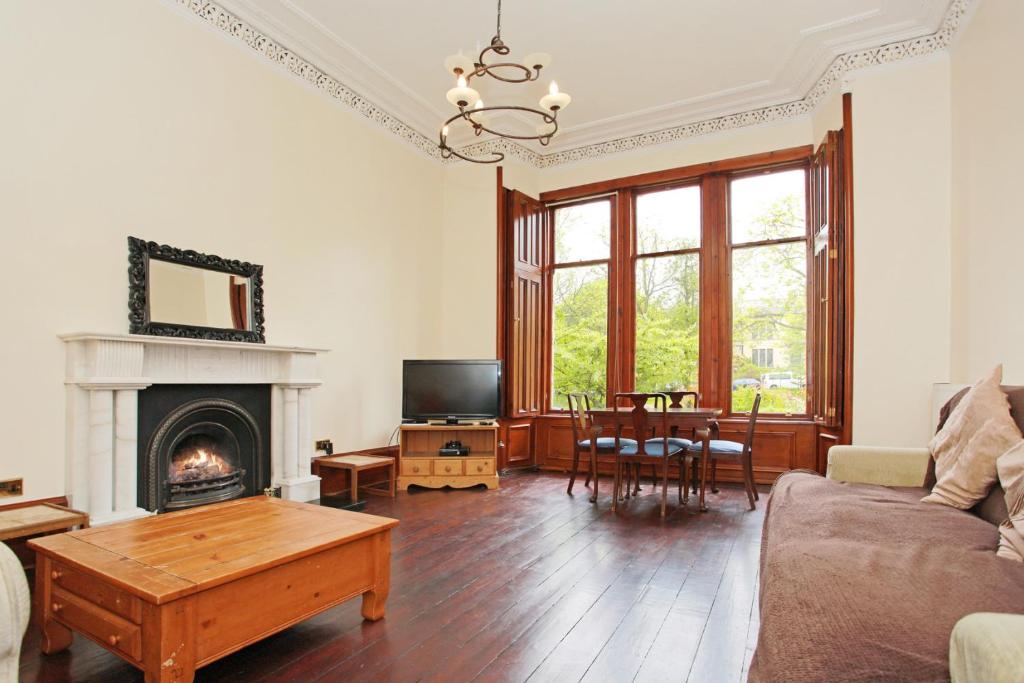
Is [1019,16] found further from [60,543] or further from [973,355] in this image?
[60,543]

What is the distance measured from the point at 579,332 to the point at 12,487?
16.0 ft

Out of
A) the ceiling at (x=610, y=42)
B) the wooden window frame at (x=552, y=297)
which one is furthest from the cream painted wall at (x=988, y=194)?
the wooden window frame at (x=552, y=297)

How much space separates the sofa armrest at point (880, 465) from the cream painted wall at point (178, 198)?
12.2ft

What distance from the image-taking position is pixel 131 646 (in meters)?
1.68

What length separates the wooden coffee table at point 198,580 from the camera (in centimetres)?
165

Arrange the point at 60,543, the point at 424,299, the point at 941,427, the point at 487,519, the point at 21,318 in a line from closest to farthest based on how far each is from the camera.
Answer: the point at 60,543
the point at 941,427
the point at 21,318
the point at 487,519
the point at 424,299

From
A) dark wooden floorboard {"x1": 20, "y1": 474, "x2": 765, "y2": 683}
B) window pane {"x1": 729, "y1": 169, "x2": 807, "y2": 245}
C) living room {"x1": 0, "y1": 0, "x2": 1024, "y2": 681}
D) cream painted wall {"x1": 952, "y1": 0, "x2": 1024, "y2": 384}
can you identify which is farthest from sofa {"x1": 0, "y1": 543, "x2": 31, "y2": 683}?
window pane {"x1": 729, "y1": 169, "x2": 807, "y2": 245}

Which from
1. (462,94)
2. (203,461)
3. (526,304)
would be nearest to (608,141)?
(526,304)

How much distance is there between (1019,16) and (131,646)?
5.01 metres

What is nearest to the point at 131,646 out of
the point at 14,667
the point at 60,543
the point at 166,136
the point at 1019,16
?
the point at 14,667

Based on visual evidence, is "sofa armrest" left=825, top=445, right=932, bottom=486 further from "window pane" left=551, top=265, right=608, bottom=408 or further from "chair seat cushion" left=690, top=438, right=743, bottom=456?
"window pane" left=551, top=265, right=608, bottom=408

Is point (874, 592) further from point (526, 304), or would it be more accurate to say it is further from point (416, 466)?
point (526, 304)

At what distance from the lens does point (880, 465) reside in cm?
282

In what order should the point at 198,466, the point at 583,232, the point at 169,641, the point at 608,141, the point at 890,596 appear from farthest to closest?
1. the point at 583,232
2. the point at 608,141
3. the point at 198,466
4. the point at 169,641
5. the point at 890,596
